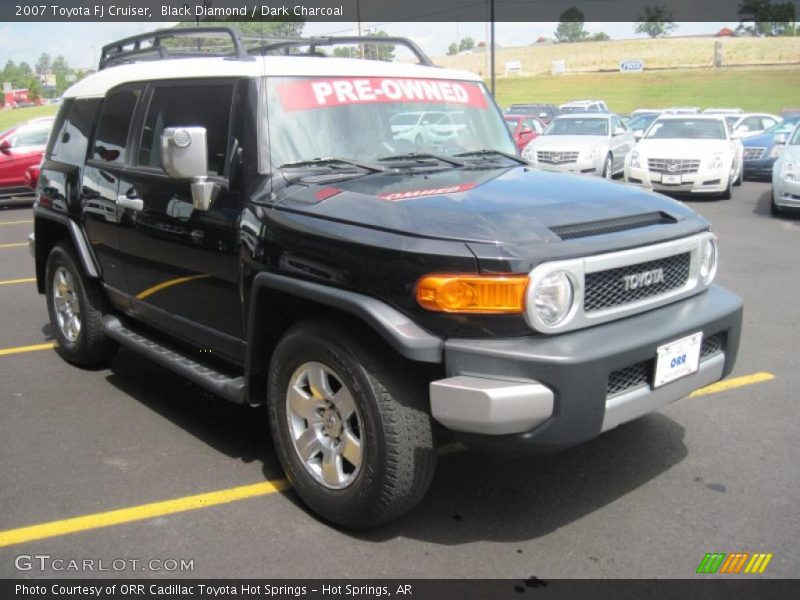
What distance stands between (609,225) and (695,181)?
12224mm

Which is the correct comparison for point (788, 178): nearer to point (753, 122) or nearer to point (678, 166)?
point (678, 166)

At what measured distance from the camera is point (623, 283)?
3.19 meters

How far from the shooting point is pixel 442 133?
14.4 ft

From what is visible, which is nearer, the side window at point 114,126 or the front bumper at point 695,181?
the side window at point 114,126

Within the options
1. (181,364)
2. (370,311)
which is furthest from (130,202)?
(370,311)

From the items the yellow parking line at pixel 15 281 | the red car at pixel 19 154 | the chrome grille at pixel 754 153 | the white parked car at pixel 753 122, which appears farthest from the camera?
the white parked car at pixel 753 122

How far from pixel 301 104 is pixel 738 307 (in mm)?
2296

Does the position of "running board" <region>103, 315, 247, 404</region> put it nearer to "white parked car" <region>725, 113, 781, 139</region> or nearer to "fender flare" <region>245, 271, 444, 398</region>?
"fender flare" <region>245, 271, 444, 398</region>

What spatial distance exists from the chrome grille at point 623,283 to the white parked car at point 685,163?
37.4 ft

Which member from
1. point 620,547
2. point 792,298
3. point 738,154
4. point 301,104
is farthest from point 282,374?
point 738,154

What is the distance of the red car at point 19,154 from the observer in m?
15.5

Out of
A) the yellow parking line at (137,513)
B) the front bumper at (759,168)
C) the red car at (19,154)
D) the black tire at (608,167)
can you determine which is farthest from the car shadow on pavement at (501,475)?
the front bumper at (759,168)

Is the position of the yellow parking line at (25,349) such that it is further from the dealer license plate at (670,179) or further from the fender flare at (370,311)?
the dealer license plate at (670,179)

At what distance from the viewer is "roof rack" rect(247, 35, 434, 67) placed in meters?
4.40
